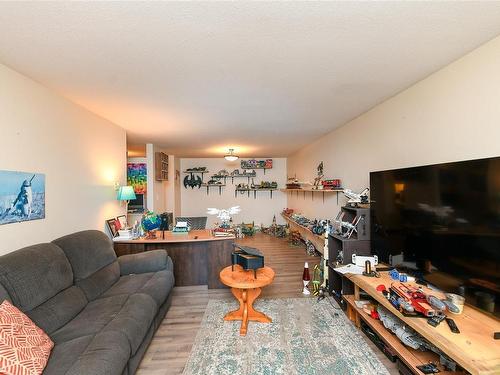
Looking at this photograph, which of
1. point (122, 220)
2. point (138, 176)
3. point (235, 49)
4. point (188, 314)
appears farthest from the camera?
point (138, 176)

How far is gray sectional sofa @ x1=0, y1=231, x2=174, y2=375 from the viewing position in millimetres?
1543

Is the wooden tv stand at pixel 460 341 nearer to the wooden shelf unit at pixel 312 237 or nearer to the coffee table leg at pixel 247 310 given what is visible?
the coffee table leg at pixel 247 310

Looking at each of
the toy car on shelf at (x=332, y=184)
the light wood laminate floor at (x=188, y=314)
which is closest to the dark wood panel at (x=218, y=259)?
the light wood laminate floor at (x=188, y=314)

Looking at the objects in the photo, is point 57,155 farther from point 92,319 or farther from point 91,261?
point 92,319

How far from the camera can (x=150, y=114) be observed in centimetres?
326

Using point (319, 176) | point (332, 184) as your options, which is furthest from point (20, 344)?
point (319, 176)

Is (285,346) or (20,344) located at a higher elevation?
(20,344)

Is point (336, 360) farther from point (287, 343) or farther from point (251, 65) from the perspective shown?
point (251, 65)

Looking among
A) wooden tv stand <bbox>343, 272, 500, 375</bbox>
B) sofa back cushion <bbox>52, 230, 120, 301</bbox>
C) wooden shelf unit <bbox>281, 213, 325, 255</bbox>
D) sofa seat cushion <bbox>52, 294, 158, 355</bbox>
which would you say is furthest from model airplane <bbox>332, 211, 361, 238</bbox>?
sofa back cushion <bbox>52, 230, 120, 301</bbox>

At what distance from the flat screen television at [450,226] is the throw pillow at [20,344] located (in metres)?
2.70

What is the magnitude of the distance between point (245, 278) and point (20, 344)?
5.65 ft

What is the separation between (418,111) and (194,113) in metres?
2.52

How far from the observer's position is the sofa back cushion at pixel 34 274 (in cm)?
169

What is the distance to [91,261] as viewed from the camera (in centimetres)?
253
